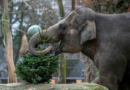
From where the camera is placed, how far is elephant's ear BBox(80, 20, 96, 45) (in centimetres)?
454

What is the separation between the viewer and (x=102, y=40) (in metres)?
4.54

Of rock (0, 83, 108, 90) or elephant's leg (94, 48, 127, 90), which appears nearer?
rock (0, 83, 108, 90)

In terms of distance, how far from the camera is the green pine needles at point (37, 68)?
3975 mm

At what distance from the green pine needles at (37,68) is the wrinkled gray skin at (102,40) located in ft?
0.75

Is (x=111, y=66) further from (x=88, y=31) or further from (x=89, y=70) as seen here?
(x=89, y=70)

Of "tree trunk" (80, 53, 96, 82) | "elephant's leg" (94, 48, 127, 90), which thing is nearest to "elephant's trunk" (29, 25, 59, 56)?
"elephant's leg" (94, 48, 127, 90)

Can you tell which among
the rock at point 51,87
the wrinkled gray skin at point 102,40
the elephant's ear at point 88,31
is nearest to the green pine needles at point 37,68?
the rock at point 51,87

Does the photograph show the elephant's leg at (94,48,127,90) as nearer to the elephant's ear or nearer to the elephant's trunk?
the elephant's ear

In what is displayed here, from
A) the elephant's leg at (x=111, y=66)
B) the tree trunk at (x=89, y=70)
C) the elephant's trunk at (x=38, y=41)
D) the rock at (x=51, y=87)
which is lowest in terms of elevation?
→ the tree trunk at (x=89, y=70)

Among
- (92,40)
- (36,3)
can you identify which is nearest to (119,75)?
(92,40)

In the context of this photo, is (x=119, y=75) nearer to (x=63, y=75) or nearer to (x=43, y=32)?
(x=43, y=32)

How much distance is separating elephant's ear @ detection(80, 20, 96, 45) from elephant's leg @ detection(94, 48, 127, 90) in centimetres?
36

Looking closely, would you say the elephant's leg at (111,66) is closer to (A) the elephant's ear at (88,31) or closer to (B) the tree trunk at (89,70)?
(A) the elephant's ear at (88,31)

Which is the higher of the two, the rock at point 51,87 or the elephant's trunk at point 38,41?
the elephant's trunk at point 38,41
